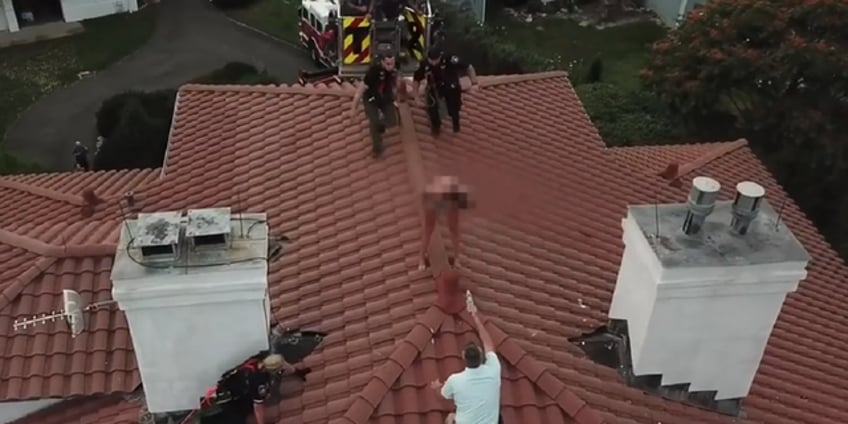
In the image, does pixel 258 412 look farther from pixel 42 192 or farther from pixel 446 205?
pixel 42 192

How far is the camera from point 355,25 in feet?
48.7

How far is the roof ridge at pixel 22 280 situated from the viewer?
9.05 m

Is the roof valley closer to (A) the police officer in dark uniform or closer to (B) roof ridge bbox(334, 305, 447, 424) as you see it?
(B) roof ridge bbox(334, 305, 447, 424)

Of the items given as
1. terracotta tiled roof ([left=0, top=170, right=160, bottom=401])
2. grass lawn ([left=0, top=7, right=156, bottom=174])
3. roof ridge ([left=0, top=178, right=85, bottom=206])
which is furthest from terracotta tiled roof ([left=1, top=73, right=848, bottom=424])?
grass lawn ([left=0, top=7, right=156, bottom=174])

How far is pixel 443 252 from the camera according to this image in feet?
26.8

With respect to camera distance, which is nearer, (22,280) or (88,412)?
(88,412)

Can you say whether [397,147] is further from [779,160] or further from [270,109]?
[779,160]

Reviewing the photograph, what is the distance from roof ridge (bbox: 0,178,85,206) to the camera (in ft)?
42.8

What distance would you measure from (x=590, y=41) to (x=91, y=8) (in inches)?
807

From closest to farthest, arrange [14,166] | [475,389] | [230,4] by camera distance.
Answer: [475,389] → [14,166] → [230,4]

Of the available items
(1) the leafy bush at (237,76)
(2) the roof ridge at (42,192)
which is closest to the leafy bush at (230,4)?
(1) the leafy bush at (237,76)

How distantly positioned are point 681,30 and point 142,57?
65.9 ft

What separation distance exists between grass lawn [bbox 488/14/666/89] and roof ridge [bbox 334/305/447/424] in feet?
80.2

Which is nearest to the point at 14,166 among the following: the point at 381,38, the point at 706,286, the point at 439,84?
the point at 381,38
